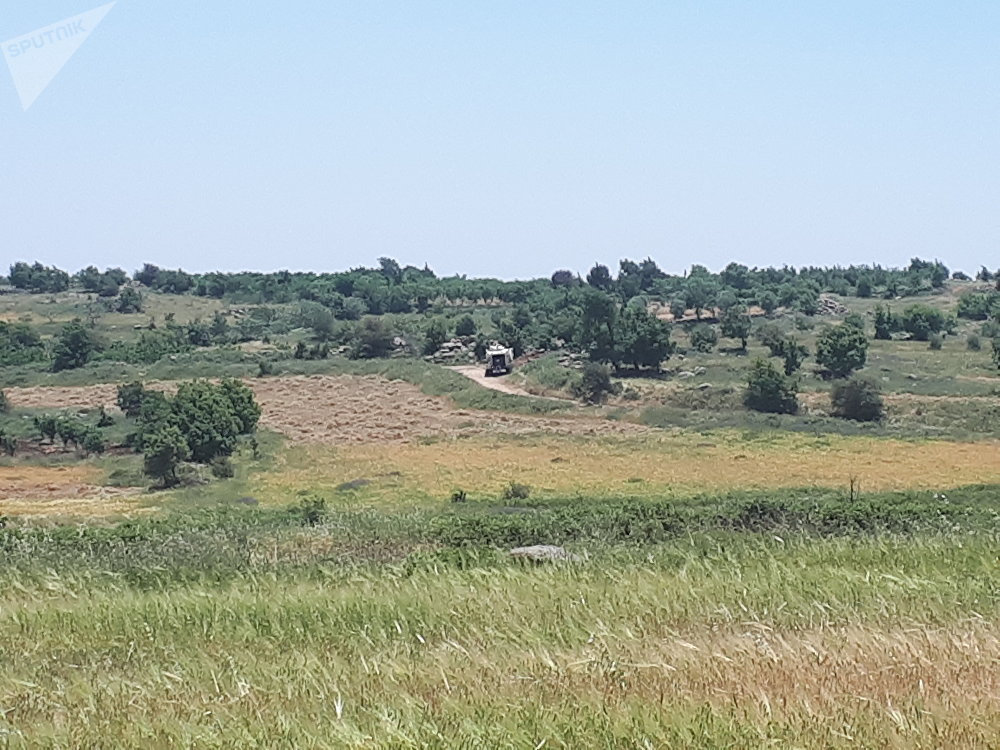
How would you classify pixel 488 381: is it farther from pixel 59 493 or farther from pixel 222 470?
pixel 59 493

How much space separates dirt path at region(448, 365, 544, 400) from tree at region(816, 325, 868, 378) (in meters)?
20.5

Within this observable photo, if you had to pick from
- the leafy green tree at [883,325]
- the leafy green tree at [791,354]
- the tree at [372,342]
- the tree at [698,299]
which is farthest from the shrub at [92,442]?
the tree at [698,299]

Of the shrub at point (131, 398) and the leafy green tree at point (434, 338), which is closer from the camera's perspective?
the shrub at point (131, 398)

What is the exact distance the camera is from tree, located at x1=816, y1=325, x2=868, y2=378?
244 ft

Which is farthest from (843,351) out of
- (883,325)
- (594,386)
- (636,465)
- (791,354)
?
(636,465)

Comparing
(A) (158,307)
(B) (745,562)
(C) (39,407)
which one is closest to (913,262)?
(A) (158,307)

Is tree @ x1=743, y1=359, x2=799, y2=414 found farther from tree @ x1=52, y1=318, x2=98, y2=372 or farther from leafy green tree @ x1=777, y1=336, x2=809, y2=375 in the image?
tree @ x1=52, y1=318, x2=98, y2=372

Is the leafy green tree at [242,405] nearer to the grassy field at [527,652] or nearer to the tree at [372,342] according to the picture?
the tree at [372,342]

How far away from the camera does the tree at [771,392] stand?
214 ft

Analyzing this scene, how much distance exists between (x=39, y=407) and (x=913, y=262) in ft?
484

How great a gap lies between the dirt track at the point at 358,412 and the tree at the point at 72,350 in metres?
Answer: 7.20

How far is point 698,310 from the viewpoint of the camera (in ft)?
355

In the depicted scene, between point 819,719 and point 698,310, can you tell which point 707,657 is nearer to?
point 819,719

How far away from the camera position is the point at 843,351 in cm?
7456
